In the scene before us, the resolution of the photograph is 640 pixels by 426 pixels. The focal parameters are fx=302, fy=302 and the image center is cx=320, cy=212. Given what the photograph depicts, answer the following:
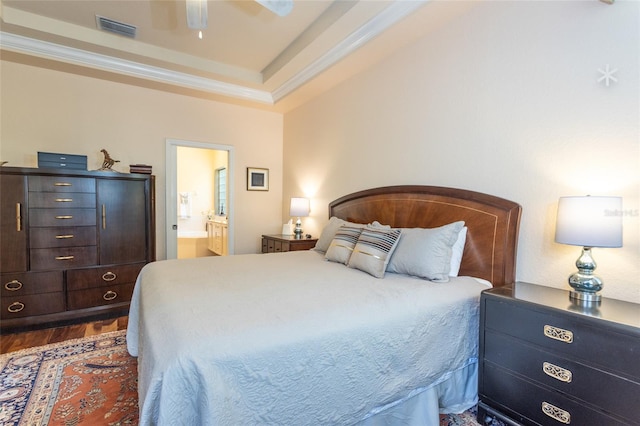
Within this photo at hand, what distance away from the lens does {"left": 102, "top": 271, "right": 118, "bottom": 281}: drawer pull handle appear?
324 centimetres

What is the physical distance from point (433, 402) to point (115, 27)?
411 centimetres

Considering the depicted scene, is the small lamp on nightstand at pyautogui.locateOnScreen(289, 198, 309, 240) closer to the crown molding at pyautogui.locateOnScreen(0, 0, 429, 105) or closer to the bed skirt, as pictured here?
the crown molding at pyautogui.locateOnScreen(0, 0, 429, 105)

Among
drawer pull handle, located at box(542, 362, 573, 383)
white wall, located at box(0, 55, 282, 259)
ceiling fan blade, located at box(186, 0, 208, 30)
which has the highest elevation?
ceiling fan blade, located at box(186, 0, 208, 30)

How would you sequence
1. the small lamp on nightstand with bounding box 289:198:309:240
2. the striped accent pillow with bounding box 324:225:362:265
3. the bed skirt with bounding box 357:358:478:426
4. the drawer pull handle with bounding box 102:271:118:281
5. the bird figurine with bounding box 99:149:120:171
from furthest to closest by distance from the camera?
the small lamp on nightstand with bounding box 289:198:309:240
the bird figurine with bounding box 99:149:120:171
the drawer pull handle with bounding box 102:271:118:281
the striped accent pillow with bounding box 324:225:362:265
the bed skirt with bounding box 357:358:478:426

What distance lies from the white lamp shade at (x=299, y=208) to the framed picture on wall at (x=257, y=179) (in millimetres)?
945

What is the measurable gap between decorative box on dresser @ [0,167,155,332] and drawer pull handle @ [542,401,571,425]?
3.70m

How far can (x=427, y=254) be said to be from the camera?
2043 mm

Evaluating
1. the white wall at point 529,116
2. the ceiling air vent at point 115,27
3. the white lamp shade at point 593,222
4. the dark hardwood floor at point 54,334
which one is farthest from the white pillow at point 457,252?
the ceiling air vent at point 115,27

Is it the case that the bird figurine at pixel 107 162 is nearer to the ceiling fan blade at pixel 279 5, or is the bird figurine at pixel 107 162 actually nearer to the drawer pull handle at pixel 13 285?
the drawer pull handle at pixel 13 285

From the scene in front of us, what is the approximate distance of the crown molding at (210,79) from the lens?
2.51 meters

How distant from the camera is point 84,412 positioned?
1.79m

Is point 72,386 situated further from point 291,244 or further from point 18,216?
point 291,244

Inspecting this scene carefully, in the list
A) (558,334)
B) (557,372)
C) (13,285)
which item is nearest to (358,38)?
(558,334)

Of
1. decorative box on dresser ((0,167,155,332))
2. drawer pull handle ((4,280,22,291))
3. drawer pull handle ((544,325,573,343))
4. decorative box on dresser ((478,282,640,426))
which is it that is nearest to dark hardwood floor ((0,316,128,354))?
decorative box on dresser ((0,167,155,332))
